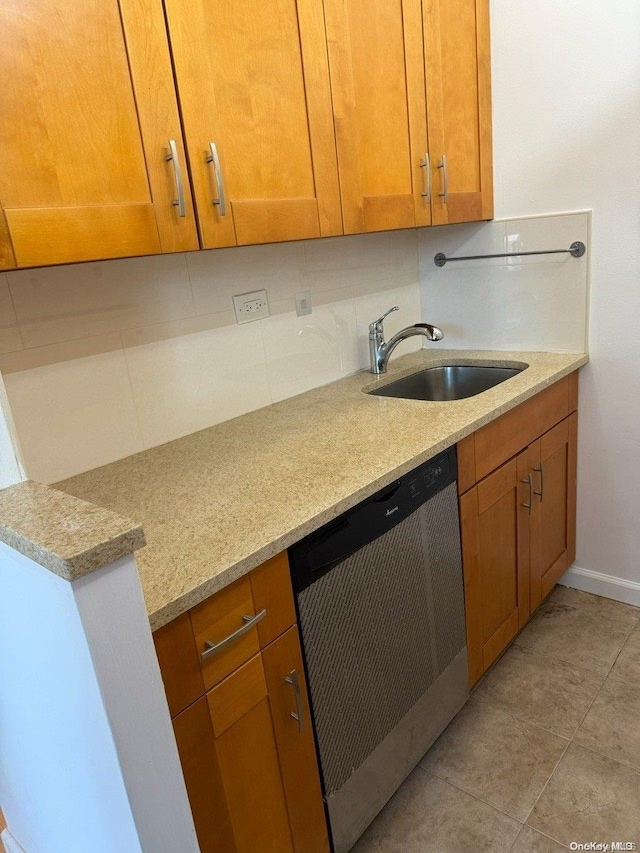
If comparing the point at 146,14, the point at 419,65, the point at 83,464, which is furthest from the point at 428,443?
the point at 419,65

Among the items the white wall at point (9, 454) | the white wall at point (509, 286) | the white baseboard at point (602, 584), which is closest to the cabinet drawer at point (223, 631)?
the white wall at point (9, 454)

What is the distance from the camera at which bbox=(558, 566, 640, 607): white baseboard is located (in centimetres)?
212

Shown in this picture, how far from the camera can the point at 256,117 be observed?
4.08ft

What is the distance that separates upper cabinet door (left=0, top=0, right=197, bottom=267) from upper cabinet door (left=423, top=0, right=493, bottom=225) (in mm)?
933

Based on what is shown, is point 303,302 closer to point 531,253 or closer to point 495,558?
point 531,253

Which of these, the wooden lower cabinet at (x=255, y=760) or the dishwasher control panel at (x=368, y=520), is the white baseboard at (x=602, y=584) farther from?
the wooden lower cabinet at (x=255, y=760)

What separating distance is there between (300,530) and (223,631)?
0.21 m

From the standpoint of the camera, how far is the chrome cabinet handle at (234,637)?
916 millimetres

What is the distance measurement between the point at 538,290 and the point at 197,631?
1.67 metres

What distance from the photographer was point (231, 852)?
3.27 feet

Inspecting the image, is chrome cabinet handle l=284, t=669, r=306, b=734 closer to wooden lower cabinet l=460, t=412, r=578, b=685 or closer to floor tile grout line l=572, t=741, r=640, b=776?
wooden lower cabinet l=460, t=412, r=578, b=685

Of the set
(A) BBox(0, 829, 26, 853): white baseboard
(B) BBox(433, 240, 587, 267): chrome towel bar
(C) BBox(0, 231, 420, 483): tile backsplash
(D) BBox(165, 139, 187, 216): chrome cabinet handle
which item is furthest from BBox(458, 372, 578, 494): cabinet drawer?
(A) BBox(0, 829, 26, 853): white baseboard

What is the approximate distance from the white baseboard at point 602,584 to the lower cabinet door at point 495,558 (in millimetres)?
446

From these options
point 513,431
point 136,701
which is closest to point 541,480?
point 513,431
